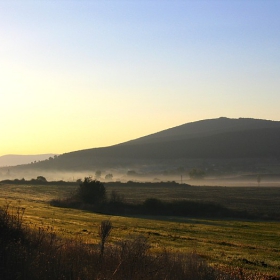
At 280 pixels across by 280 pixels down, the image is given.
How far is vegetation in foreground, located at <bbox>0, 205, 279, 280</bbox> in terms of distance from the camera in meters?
10.8

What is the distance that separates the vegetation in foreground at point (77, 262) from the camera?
1078 cm

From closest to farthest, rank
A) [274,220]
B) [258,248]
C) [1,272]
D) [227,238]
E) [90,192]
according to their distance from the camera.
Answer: [1,272]
[258,248]
[227,238]
[274,220]
[90,192]

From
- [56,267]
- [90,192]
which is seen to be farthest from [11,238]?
[90,192]

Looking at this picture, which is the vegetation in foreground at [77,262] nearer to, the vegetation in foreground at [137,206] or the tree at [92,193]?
the vegetation in foreground at [137,206]

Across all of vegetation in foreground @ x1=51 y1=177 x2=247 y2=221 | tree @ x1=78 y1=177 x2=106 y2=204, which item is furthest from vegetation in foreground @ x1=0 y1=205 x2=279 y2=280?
tree @ x1=78 y1=177 x2=106 y2=204

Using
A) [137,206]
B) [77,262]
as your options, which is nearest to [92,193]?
[137,206]

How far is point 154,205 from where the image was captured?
67188 mm

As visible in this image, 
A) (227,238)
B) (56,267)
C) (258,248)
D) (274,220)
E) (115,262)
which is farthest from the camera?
(274,220)

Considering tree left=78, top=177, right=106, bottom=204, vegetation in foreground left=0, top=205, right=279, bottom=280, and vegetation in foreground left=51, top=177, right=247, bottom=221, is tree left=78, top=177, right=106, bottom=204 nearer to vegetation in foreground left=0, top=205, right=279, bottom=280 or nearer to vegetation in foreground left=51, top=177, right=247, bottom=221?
vegetation in foreground left=51, top=177, right=247, bottom=221

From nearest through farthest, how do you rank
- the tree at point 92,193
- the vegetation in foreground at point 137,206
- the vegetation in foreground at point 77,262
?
the vegetation in foreground at point 77,262
the vegetation in foreground at point 137,206
the tree at point 92,193

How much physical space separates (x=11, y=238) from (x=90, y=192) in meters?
57.9

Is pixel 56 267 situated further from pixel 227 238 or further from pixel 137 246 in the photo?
pixel 227 238

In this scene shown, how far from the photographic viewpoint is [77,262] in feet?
39.2

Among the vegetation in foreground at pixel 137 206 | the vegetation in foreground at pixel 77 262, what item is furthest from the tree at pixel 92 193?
the vegetation in foreground at pixel 77 262
